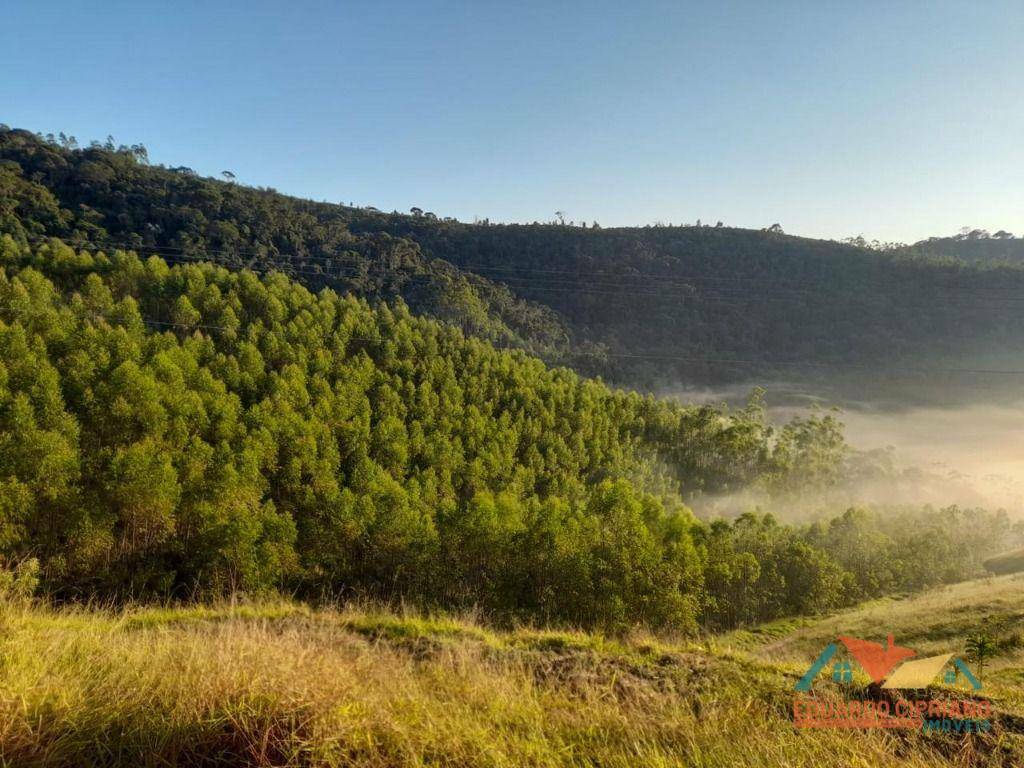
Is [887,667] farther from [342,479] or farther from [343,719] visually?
[342,479]

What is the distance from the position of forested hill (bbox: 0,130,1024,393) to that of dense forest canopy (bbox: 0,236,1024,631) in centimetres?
5507

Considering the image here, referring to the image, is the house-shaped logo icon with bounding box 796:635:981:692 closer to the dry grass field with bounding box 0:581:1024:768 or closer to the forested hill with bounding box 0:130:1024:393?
the dry grass field with bounding box 0:581:1024:768

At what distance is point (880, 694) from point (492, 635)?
19.6ft

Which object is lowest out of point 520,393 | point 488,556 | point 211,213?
point 488,556

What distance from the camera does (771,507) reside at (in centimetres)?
6944

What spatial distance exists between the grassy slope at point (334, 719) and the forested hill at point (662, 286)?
11012 cm

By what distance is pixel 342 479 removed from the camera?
47250 mm

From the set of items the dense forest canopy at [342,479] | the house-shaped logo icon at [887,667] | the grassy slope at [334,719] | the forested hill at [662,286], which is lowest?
the dense forest canopy at [342,479]

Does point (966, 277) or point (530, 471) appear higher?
point (966, 277)

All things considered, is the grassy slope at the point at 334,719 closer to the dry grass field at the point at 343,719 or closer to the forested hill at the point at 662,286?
the dry grass field at the point at 343,719

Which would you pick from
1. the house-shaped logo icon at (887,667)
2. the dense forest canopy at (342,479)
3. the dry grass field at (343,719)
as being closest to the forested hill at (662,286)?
the dense forest canopy at (342,479)

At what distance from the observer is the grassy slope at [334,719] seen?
361 centimetres

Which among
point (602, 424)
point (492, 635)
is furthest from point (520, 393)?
point (492, 635)

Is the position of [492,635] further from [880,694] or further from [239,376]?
[239,376]
